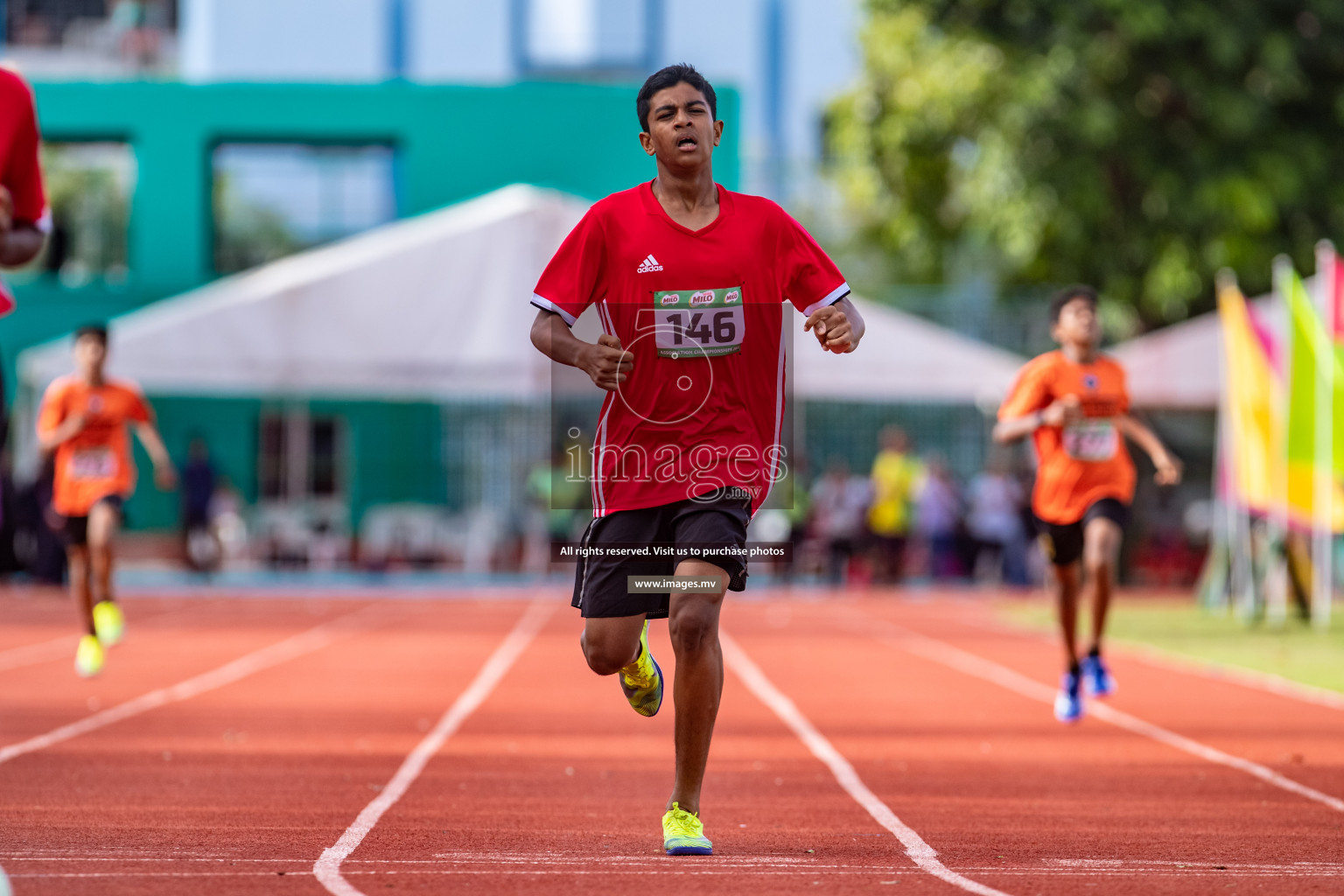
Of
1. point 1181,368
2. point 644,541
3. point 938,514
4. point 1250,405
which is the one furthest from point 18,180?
point 938,514

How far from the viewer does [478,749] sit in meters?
8.48

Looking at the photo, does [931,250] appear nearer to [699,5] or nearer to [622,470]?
[699,5]

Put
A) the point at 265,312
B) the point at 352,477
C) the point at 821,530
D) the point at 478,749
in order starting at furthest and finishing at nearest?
the point at 352,477 < the point at 821,530 < the point at 265,312 < the point at 478,749

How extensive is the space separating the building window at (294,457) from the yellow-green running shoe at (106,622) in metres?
16.4

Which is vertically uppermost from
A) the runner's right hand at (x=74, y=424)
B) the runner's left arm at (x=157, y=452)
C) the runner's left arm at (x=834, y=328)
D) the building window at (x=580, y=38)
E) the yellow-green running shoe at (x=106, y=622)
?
the building window at (x=580, y=38)

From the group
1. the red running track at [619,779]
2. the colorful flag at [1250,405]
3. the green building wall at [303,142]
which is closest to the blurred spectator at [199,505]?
the green building wall at [303,142]

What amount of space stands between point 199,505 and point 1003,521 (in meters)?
9.90

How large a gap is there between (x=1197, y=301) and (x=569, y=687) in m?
16.8

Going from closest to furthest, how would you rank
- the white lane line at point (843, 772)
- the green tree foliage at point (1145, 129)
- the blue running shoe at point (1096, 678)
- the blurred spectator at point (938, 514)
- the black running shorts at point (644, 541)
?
the white lane line at point (843, 772), the black running shorts at point (644, 541), the blue running shoe at point (1096, 678), the green tree foliage at point (1145, 129), the blurred spectator at point (938, 514)

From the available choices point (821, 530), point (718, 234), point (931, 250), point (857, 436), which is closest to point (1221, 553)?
point (821, 530)

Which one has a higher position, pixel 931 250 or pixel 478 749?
pixel 931 250

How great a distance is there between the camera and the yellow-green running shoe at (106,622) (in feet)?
37.6

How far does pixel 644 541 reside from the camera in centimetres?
548

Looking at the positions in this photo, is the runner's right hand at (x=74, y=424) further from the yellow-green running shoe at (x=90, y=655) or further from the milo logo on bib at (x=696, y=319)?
the milo logo on bib at (x=696, y=319)
